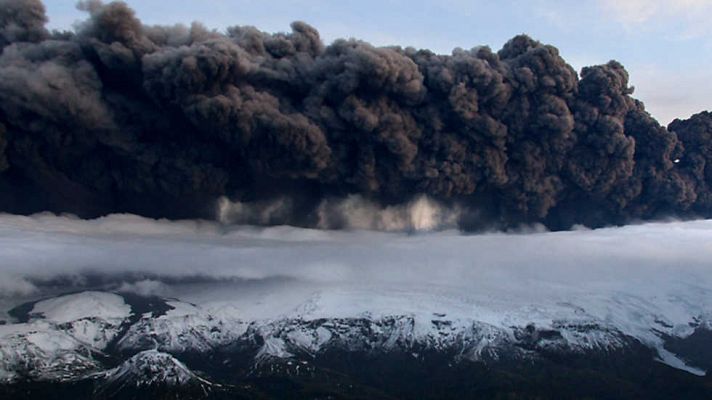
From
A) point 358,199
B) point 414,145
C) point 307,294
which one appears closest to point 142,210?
point 358,199

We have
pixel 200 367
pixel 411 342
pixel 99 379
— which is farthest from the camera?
pixel 411 342

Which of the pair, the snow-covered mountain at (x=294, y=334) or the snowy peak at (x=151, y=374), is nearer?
the snowy peak at (x=151, y=374)

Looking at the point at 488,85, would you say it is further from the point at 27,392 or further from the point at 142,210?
the point at 27,392

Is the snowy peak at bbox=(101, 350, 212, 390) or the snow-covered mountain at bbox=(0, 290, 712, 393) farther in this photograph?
the snow-covered mountain at bbox=(0, 290, 712, 393)

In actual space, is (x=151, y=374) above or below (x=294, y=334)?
below

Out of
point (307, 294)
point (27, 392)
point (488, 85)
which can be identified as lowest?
point (27, 392)

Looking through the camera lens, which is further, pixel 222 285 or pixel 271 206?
pixel 222 285

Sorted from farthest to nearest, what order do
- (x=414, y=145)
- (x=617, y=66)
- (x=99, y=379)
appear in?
(x=99, y=379) → (x=617, y=66) → (x=414, y=145)

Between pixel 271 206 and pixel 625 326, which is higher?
pixel 271 206

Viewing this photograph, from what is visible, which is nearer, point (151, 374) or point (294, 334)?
point (151, 374)
